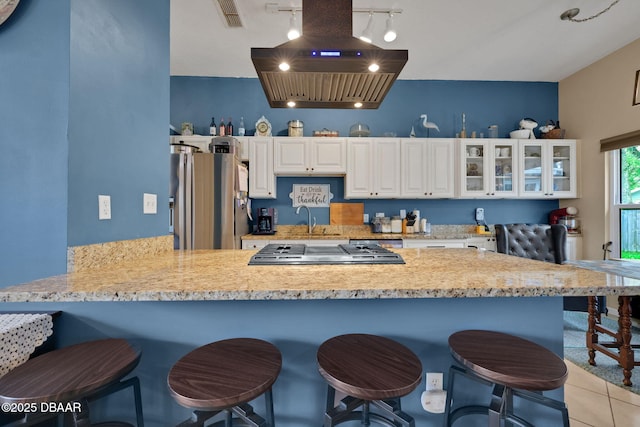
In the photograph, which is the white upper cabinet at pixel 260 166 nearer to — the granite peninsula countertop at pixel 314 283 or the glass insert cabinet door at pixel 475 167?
the granite peninsula countertop at pixel 314 283

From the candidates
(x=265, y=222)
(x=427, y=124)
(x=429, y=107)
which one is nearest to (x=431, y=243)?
(x=427, y=124)

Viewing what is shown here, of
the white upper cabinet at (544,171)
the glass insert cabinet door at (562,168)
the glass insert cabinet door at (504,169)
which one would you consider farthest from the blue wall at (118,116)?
the glass insert cabinet door at (562,168)

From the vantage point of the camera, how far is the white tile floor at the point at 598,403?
5.48 feet

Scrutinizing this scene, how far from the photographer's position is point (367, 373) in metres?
0.89

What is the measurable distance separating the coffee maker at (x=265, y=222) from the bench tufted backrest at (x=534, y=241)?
2.66m

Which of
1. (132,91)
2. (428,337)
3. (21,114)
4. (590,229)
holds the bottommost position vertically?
(428,337)

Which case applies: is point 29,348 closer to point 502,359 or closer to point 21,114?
point 21,114

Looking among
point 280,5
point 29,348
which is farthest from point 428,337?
point 280,5

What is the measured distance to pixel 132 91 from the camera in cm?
156

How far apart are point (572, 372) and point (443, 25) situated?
10.4 ft

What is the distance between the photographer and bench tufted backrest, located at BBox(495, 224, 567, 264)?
306 cm

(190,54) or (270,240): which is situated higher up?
(190,54)

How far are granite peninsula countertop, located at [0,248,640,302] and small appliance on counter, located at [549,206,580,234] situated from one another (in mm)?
3289

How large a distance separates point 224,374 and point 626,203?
4.55m
